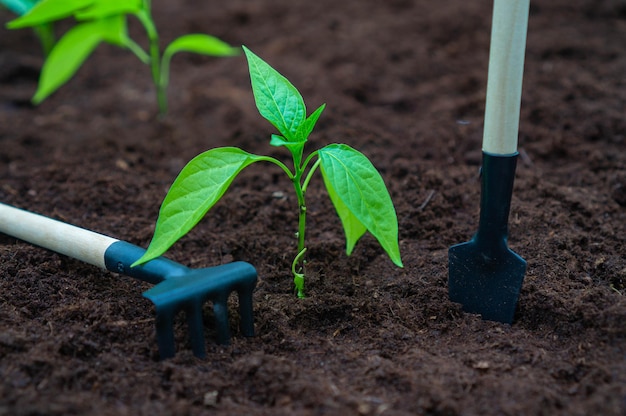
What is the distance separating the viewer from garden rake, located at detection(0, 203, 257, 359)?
4.41 feet

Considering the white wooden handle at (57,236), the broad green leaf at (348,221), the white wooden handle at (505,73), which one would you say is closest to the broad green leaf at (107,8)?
the white wooden handle at (57,236)

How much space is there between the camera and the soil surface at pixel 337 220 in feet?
4.33

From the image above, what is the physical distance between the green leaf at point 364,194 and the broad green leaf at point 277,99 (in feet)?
0.42

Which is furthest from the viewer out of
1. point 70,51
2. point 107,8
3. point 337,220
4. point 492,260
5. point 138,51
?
→ point 138,51

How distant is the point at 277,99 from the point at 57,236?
66 cm

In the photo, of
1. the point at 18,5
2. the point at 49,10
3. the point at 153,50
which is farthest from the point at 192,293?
the point at 18,5

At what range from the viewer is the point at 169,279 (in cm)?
141

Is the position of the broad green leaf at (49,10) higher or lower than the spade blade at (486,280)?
higher

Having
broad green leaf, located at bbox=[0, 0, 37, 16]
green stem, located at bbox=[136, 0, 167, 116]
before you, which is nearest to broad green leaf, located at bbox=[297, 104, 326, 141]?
green stem, located at bbox=[136, 0, 167, 116]

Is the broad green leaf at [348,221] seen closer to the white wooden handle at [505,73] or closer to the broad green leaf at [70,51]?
the white wooden handle at [505,73]

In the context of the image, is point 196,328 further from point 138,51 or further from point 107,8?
point 138,51

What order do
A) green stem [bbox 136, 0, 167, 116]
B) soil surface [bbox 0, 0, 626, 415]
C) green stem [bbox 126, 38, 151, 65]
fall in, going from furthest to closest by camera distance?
green stem [bbox 126, 38, 151, 65], green stem [bbox 136, 0, 167, 116], soil surface [bbox 0, 0, 626, 415]

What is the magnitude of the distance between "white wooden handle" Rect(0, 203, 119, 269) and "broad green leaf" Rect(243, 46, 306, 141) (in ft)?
1.65

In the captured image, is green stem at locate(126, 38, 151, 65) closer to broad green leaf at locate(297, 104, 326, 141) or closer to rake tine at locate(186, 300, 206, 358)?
broad green leaf at locate(297, 104, 326, 141)
